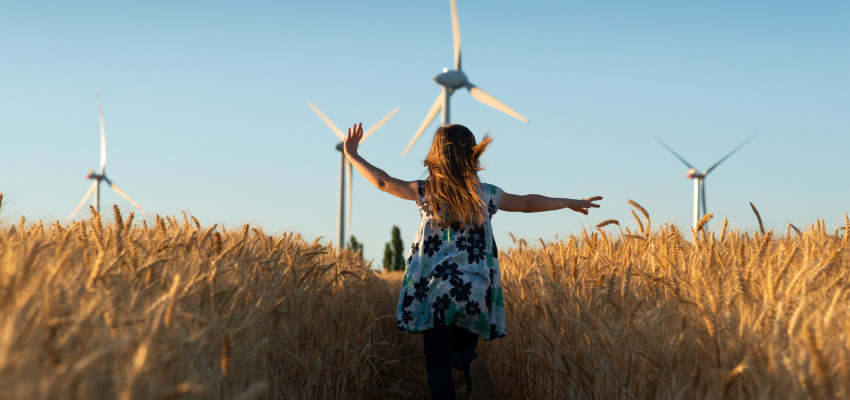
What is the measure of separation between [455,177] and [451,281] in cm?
83

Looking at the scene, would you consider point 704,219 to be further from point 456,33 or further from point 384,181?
point 456,33

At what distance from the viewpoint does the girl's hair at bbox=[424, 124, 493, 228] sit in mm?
4812

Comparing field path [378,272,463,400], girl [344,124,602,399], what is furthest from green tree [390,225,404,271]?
girl [344,124,602,399]

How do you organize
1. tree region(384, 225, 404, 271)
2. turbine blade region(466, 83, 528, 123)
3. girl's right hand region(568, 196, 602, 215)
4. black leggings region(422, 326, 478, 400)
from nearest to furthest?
black leggings region(422, 326, 478, 400), girl's right hand region(568, 196, 602, 215), turbine blade region(466, 83, 528, 123), tree region(384, 225, 404, 271)

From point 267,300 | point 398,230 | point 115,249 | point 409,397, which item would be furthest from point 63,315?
point 398,230

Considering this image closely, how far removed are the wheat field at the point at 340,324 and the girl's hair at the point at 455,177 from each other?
972 millimetres

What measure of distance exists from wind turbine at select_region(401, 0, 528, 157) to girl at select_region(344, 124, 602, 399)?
17.0m

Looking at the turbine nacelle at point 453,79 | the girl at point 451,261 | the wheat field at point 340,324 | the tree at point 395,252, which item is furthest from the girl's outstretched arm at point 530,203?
the tree at point 395,252

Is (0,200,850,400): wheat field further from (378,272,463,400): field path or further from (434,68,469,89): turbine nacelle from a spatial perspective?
(434,68,469,89): turbine nacelle

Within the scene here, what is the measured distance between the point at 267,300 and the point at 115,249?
99 cm

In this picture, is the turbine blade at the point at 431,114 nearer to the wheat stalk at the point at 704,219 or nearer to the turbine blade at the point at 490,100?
the turbine blade at the point at 490,100

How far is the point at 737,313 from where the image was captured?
371 cm

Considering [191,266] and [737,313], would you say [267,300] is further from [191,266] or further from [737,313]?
[737,313]

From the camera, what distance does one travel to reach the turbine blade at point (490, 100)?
21766mm
